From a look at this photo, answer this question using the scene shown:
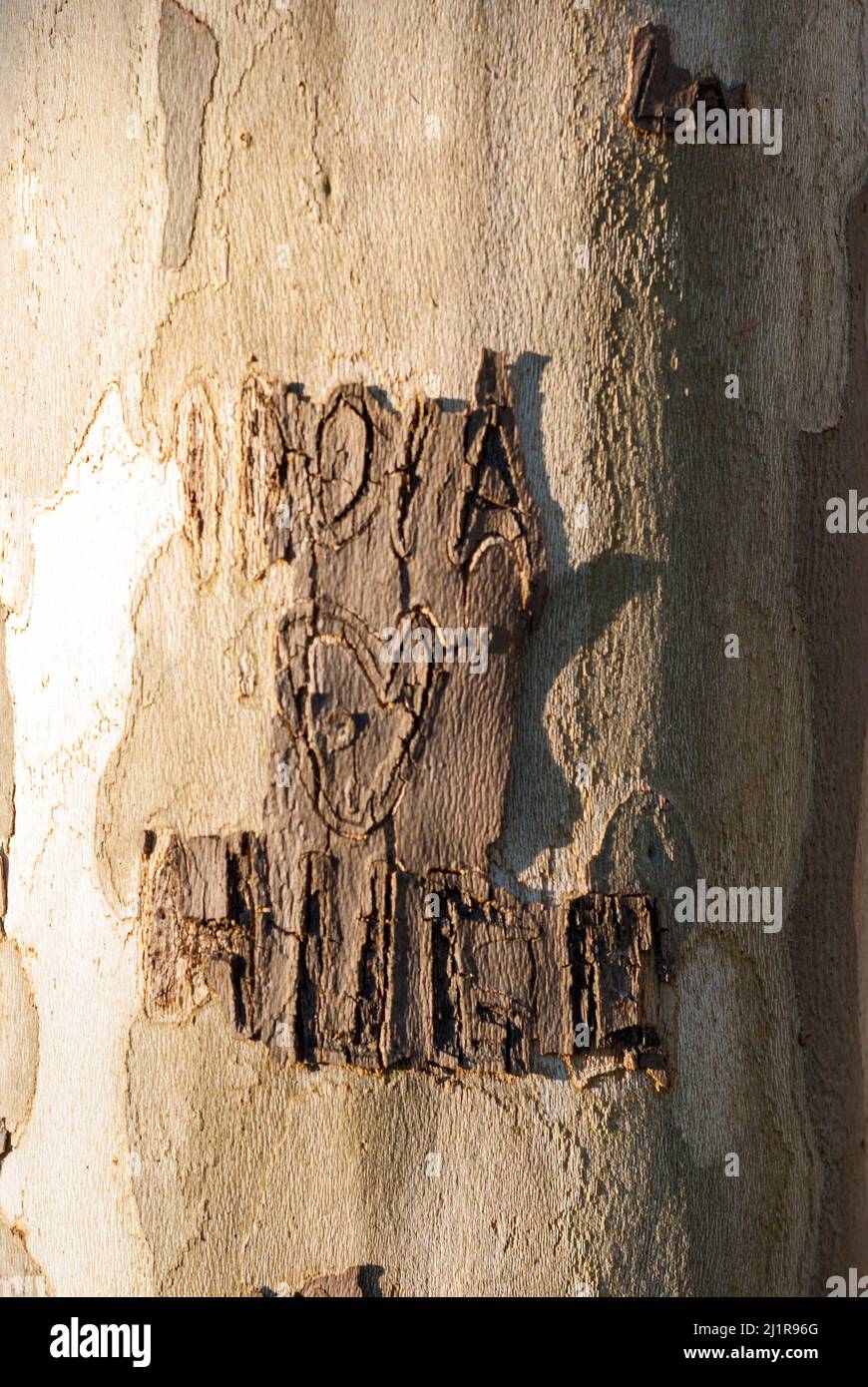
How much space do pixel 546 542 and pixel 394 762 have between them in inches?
7.0

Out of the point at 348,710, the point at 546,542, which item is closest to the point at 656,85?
the point at 546,542

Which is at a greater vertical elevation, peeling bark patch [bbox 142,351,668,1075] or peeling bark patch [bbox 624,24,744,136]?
peeling bark patch [bbox 624,24,744,136]

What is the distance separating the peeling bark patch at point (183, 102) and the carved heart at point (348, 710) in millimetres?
278

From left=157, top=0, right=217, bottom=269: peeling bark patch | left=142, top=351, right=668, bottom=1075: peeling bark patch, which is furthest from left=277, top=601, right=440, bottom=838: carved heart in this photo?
left=157, top=0, right=217, bottom=269: peeling bark patch

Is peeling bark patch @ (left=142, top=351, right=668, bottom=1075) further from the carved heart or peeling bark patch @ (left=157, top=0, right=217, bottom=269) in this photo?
peeling bark patch @ (left=157, top=0, right=217, bottom=269)

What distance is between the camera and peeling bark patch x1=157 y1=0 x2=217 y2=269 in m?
0.78

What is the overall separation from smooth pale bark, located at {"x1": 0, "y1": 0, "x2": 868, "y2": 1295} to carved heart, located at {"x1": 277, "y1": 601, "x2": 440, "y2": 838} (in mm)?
29

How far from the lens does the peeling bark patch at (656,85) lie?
754mm

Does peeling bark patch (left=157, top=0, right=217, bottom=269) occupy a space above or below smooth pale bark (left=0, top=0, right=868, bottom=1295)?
above

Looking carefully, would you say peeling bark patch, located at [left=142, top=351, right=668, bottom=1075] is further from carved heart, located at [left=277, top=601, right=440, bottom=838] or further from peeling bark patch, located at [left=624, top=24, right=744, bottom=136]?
peeling bark patch, located at [left=624, top=24, right=744, bottom=136]

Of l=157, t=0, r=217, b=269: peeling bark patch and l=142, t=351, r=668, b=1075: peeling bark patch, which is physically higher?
l=157, t=0, r=217, b=269: peeling bark patch

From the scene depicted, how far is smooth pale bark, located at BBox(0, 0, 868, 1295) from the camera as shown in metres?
0.75

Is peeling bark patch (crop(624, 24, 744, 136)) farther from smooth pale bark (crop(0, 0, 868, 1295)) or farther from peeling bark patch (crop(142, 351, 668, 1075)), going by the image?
peeling bark patch (crop(142, 351, 668, 1075))

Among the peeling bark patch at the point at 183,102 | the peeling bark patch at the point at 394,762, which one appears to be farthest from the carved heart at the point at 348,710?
→ the peeling bark patch at the point at 183,102
